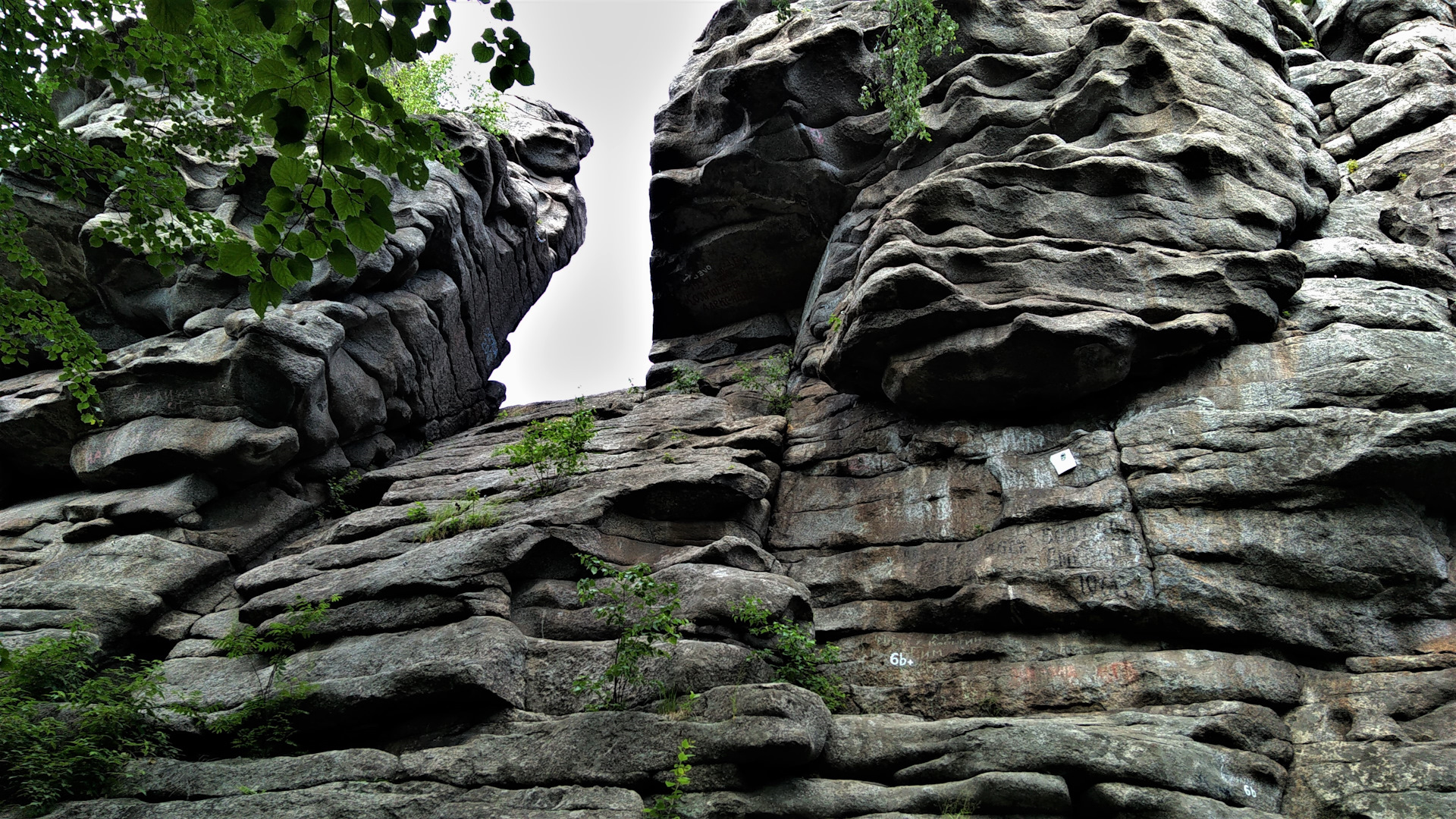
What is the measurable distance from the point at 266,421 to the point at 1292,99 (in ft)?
58.6

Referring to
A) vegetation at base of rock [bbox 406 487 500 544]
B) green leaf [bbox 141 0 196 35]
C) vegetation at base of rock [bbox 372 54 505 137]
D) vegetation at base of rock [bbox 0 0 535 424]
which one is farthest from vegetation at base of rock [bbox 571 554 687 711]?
vegetation at base of rock [bbox 372 54 505 137]

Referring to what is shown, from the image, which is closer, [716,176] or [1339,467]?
[1339,467]

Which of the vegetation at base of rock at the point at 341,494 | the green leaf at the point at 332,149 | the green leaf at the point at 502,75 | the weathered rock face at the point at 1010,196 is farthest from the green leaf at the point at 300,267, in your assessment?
the vegetation at base of rock at the point at 341,494

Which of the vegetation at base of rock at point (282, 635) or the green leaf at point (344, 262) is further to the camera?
the vegetation at base of rock at point (282, 635)

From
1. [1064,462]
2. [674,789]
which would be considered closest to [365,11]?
[674,789]

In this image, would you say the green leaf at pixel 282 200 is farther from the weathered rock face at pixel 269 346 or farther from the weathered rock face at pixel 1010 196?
the weathered rock face at pixel 1010 196

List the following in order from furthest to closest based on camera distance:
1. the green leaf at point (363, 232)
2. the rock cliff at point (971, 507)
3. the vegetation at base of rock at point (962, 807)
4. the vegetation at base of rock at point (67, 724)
Answer: the rock cliff at point (971, 507), the vegetation at base of rock at point (67, 724), the vegetation at base of rock at point (962, 807), the green leaf at point (363, 232)

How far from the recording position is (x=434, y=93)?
81.0 feet

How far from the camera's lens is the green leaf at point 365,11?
458 centimetres

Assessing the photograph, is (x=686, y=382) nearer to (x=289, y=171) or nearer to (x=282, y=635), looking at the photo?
(x=282, y=635)

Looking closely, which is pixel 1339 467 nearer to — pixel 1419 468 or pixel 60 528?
Result: pixel 1419 468

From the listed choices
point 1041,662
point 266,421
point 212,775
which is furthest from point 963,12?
point 212,775

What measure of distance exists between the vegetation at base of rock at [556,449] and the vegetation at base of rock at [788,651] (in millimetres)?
4471

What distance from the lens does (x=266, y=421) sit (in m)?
14.7
